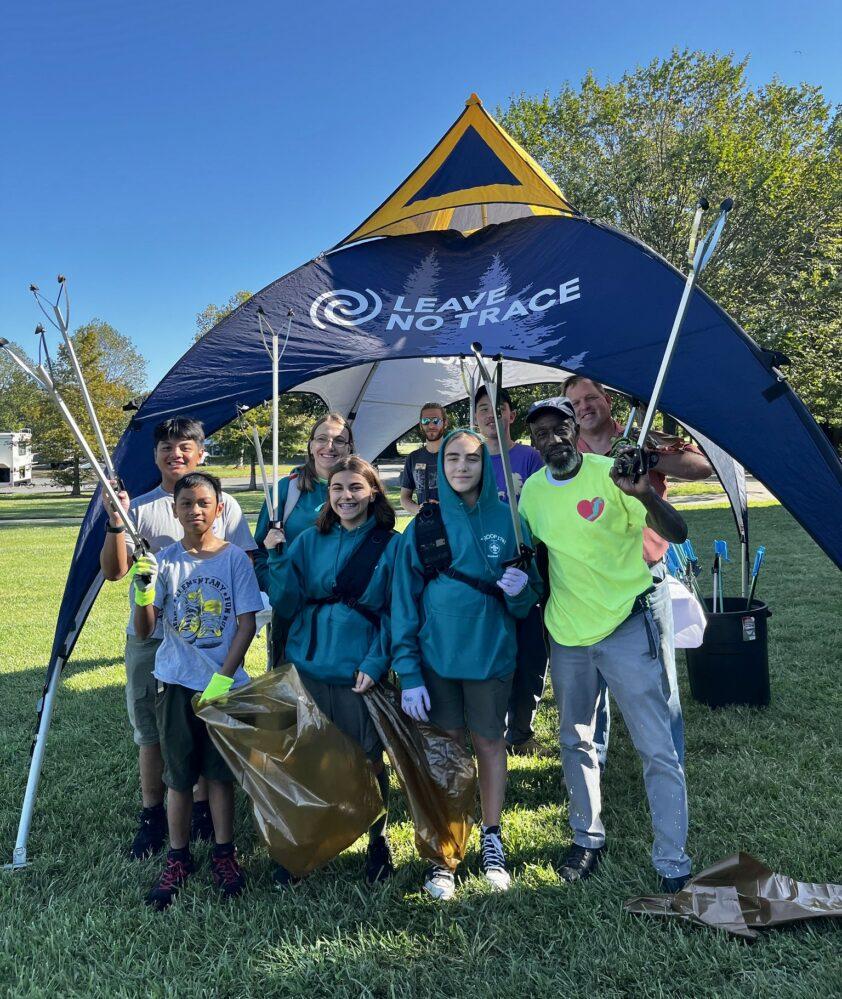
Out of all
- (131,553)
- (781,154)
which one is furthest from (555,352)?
(781,154)

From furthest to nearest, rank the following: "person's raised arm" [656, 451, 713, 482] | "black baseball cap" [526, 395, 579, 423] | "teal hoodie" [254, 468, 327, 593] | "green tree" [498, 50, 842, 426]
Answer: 1. "green tree" [498, 50, 842, 426]
2. "teal hoodie" [254, 468, 327, 593]
3. "person's raised arm" [656, 451, 713, 482]
4. "black baseball cap" [526, 395, 579, 423]

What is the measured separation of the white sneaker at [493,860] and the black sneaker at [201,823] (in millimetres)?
1113

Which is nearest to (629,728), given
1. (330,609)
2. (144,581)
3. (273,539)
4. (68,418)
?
(330,609)

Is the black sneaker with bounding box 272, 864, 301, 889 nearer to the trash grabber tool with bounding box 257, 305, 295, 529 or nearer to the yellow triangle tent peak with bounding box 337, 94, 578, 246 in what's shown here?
the trash grabber tool with bounding box 257, 305, 295, 529

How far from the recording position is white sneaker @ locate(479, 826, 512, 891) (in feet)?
8.31

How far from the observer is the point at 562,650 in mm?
2625

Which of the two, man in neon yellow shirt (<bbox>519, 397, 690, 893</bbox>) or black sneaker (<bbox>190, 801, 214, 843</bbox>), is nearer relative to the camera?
man in neon yellow shirt (<bbox>519, 397, 690, 893</bbox>)

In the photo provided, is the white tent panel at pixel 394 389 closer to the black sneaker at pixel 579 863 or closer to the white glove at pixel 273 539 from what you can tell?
the white glove at pixel 273 539

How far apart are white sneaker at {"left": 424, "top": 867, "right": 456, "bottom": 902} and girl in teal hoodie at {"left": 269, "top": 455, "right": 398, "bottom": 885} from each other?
190 millimetres

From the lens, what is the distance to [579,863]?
259 cm

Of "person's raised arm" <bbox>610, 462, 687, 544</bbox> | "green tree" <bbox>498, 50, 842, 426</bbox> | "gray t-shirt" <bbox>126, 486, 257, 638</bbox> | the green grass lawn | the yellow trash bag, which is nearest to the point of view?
the green grass lawn

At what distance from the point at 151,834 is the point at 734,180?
1668 cm

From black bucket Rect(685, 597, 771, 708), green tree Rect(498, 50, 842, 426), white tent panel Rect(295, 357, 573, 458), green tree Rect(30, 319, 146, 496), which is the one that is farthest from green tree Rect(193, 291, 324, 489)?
black bucket Rect(685, 597, 771, 708)

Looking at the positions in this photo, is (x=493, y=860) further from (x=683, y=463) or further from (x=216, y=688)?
(x=683, y=463)
